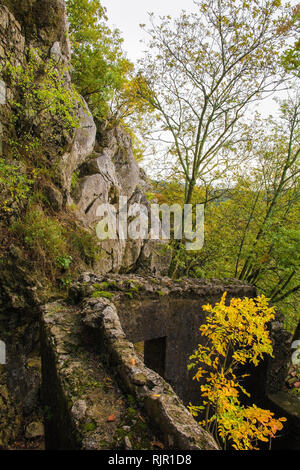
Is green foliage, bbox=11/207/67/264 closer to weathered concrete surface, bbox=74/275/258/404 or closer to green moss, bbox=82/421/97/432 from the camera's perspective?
weathered concrete surface, bbox=74/275/258/404

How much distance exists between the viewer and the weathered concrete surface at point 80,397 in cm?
193

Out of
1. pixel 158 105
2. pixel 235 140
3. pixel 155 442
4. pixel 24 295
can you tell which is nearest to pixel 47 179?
pixel 24 295

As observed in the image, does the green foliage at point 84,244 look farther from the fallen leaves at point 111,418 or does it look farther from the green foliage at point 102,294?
the fallen leaves at point 111,418

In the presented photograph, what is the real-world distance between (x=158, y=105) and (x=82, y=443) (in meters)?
12.2

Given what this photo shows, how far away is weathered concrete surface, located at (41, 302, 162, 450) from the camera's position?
193 centimetres

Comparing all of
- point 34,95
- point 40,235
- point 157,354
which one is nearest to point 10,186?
point 40,235

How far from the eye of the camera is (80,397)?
229 cm

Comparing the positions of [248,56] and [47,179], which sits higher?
[248,56]

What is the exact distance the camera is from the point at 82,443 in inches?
71.1

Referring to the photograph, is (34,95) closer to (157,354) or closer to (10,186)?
(10,186)

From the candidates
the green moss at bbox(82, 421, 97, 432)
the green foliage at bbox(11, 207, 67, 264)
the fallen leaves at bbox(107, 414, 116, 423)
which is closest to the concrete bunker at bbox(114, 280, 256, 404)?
the fallen leaves at bbox(107, 414, 116, 423)

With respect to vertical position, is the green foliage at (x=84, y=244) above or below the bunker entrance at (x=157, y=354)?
above

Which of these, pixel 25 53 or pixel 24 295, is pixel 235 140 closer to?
pixel 25 53

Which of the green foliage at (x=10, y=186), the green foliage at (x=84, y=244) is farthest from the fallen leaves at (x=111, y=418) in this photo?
the green foliage at (x=84, y=244)
